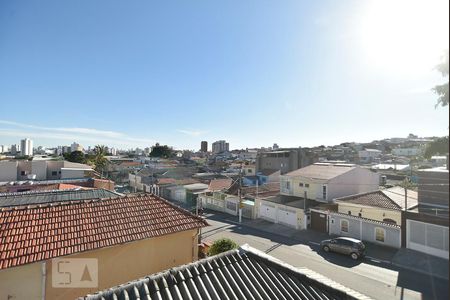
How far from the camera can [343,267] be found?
17.9 m

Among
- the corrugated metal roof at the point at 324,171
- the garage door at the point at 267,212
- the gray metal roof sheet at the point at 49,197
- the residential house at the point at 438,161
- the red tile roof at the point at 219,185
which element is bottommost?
the garage door at the point at 267,212

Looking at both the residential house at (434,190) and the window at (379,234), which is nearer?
the residential house at (434,190)

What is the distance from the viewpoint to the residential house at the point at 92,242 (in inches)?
373

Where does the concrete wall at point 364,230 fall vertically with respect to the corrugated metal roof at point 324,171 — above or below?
below

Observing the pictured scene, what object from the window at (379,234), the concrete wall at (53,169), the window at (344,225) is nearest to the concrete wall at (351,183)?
the window at (344,225)

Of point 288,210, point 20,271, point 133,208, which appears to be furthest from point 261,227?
point 20,271

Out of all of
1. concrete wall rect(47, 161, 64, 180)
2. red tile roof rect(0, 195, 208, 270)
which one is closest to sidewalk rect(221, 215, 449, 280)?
red tile roof rect(0, 195, 208, 270)

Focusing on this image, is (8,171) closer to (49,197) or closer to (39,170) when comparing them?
(39,170)

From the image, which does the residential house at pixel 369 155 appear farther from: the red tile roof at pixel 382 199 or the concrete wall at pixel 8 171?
the concrete wall at pixel 8 171

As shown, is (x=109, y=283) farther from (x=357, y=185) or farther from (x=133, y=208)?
(x=357, y=185)

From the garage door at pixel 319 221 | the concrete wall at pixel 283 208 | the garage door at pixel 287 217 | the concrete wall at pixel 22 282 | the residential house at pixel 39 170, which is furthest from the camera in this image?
the residential house at pixel 39 170

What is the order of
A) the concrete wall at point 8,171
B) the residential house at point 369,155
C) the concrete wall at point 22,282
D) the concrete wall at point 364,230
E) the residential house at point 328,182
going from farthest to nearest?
the residential house at point 369,155 < the concrete wall at point 8,171 < the residential house at point 328,182 < the concrete wall at point 364,230 < the concrete wall at point 22,282

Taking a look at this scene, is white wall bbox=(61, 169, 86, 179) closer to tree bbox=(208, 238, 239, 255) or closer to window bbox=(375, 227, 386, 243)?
tree bbox=(208, 238, 239, 255)

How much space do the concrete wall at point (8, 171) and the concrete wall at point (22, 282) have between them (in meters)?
45.9
